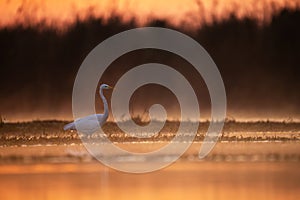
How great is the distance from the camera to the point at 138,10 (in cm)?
1370

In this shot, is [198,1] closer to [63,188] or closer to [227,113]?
[227,113]

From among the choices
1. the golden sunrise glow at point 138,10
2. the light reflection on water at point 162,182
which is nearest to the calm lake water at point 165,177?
the light reflection on water at point 162,182

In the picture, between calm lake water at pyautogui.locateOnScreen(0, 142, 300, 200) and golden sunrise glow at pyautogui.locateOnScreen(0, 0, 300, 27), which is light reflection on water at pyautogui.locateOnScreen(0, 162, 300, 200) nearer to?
calm lake water at pyautogui.locateOnScreen(0, 142, 300, 200)

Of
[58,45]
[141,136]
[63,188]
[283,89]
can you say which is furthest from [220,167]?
[58,45]

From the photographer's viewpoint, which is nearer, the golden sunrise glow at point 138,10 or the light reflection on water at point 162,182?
the light reflection on water at point 162,182

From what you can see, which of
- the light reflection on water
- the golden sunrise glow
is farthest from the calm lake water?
the golden sunrise glow

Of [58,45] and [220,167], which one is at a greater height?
[58,45]

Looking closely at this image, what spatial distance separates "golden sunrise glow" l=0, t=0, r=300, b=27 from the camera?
13633mm

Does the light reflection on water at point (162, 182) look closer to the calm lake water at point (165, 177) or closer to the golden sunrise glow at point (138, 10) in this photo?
the calm lake water at point (165, 177)

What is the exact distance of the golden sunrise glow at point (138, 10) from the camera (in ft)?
44.7

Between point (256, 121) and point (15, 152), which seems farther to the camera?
point (256, 121)

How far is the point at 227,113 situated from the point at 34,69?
3.05 m

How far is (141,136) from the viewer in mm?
12914

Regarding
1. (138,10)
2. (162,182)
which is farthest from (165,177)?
(138,10)
